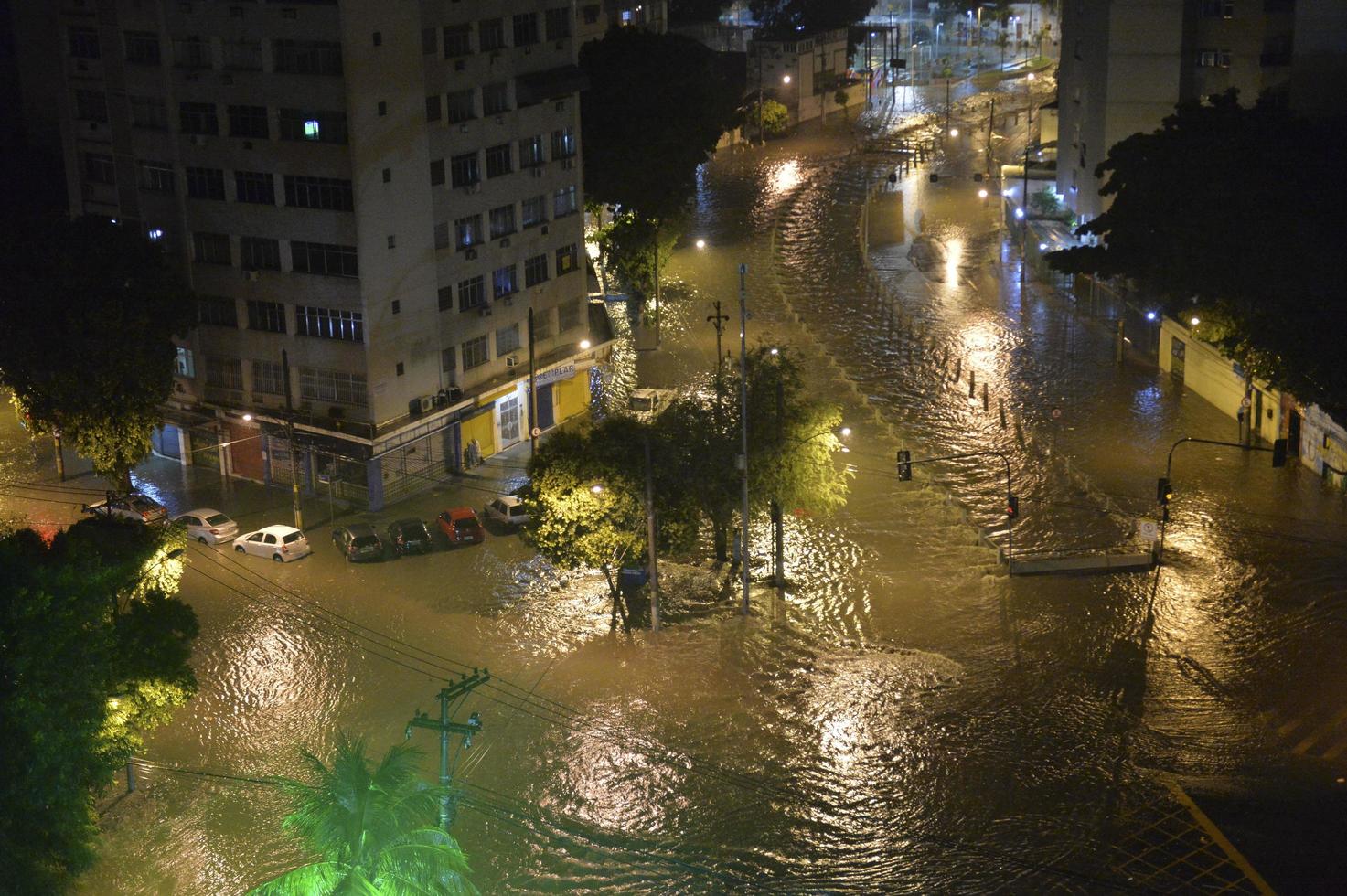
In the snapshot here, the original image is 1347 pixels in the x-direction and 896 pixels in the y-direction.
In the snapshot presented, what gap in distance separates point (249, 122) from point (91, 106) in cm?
908

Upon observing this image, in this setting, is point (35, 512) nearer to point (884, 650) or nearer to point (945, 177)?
point (884, 650)

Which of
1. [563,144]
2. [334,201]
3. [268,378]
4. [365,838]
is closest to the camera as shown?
[365,838]

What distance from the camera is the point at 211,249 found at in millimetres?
62438

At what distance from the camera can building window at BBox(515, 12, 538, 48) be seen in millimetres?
66000

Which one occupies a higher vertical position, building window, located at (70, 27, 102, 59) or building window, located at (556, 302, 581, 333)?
building window, located at (70, 27, 102, 59)

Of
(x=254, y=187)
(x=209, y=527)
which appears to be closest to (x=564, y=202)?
(x=254, y=187)

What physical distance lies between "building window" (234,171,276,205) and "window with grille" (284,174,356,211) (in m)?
0.77

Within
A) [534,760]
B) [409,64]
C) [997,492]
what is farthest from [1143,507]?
[409,64]

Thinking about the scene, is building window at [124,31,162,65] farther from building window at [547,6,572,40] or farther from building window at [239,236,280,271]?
building window at [547,6,572,40]

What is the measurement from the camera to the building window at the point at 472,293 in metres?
64.0

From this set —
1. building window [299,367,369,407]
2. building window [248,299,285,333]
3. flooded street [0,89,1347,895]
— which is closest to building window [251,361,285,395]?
building window [299,367,369,407]

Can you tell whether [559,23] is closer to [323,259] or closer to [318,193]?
[318,193]

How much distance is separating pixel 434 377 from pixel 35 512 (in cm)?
1597

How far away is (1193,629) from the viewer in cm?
5031
